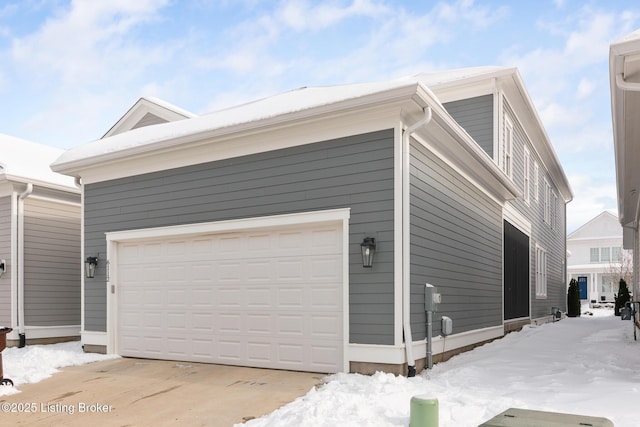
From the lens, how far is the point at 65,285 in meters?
12.4

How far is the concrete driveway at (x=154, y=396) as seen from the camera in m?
5.45

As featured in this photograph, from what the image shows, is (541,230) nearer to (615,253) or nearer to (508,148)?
(508,148)

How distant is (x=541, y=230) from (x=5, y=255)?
15085 mm

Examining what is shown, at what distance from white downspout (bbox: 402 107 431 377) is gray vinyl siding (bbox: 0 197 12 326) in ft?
28.8

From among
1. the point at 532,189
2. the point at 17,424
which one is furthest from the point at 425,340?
the point at 532,189

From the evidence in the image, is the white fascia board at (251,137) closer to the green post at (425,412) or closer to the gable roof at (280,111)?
the gable roof at (280,111)

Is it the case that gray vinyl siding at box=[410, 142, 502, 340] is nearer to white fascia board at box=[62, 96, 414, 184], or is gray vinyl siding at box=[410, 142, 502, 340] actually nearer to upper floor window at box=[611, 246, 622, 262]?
white fascia board at box=[62, 96, 414, 184]


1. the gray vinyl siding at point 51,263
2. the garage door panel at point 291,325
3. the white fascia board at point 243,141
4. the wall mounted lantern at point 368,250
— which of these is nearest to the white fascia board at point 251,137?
the white fascia board at point 243,141

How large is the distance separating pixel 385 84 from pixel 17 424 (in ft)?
17.7

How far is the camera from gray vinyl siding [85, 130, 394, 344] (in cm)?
691

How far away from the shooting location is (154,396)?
20.8 ft

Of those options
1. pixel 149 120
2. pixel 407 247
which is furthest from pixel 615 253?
pixel 407 247

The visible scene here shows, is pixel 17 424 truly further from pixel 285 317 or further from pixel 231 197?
pixel 231 197

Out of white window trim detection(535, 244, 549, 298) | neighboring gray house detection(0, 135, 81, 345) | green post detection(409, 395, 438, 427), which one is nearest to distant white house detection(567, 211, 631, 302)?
white window trim detection(535, 244, 549, 298)
